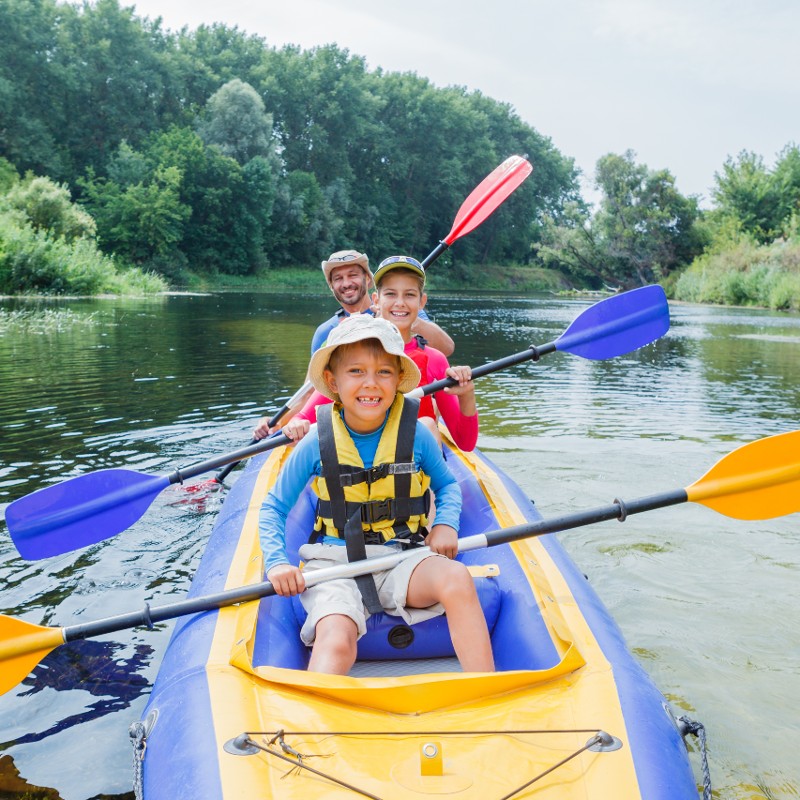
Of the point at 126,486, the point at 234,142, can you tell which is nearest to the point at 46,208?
the point at 234,142

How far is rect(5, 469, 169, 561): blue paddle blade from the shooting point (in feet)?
8.30

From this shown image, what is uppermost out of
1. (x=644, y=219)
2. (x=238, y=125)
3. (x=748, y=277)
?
(x=238, y=125)

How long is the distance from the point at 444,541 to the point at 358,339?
567mm

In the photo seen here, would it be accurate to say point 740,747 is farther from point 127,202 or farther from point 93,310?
point 127,202

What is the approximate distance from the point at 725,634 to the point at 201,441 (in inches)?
132

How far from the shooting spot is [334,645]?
186 cm

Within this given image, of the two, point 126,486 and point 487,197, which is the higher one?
point 487,197

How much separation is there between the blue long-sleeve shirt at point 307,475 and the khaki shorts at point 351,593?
49 mm

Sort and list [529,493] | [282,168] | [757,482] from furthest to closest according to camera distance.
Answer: [282,168], [529,493], [757,482]

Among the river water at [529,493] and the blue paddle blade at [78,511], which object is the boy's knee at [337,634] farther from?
the blue paddle blade at [78,511]

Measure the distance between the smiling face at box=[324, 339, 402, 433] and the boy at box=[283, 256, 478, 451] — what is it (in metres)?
0.59

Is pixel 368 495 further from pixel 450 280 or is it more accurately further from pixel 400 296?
pixel 450 280

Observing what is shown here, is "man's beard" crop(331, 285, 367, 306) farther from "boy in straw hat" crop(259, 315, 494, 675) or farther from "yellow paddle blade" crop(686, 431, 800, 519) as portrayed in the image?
"yellow paddle blade" crop(686, 431, 800, 519)

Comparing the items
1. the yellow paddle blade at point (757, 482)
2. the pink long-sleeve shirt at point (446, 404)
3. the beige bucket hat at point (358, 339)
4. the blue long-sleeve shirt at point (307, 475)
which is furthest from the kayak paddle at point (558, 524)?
the pink long-sleeve shirt at point (446, 404)
